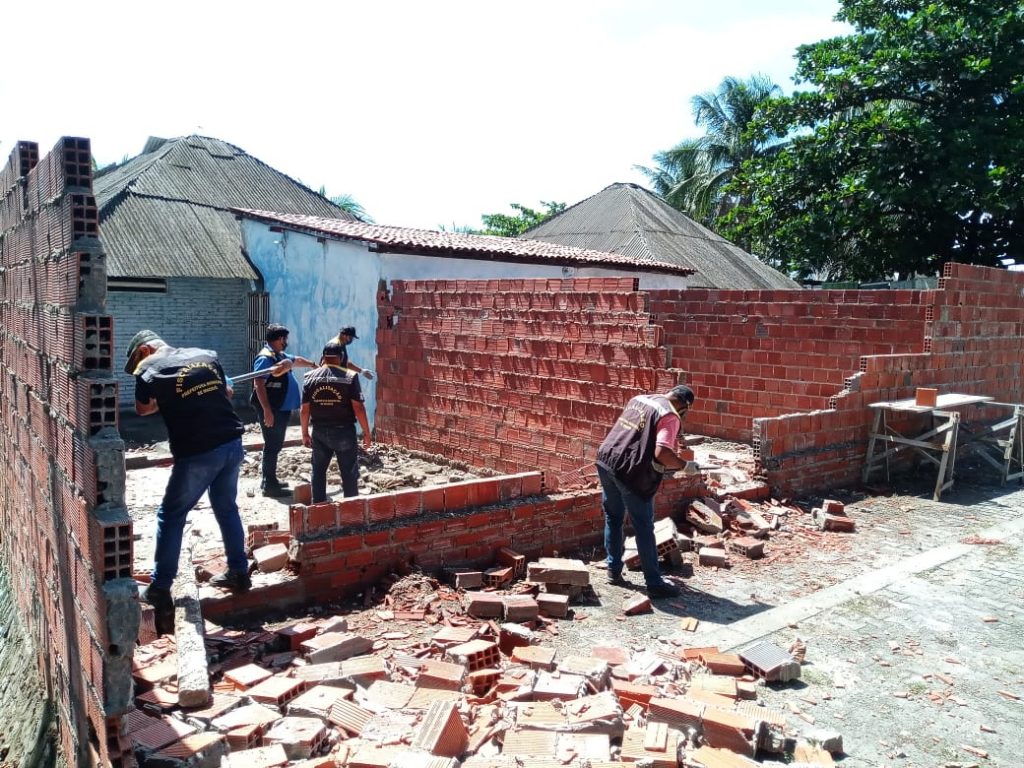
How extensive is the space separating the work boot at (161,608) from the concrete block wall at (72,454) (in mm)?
535

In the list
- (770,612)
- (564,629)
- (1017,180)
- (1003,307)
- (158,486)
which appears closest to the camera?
(564,629)

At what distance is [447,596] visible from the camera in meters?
5.43

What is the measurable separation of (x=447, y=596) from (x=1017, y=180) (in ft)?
51.2

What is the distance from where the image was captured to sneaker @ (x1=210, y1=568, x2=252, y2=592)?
509cm

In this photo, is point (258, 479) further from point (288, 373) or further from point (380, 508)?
point (380, 508)

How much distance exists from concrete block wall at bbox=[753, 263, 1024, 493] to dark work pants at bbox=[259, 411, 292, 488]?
4768mm

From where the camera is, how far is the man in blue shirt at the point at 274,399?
821cm

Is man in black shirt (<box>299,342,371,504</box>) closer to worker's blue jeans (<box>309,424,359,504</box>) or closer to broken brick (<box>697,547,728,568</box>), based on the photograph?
worker's blue jeans (<box>309,424,359,504</box>)

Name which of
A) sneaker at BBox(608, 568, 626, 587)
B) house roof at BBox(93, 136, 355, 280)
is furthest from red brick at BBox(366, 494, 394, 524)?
house roof at BBox(93, 136, 355, 280)

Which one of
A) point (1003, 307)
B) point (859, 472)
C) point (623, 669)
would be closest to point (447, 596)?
point (623, 669)

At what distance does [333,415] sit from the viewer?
22.7 ft

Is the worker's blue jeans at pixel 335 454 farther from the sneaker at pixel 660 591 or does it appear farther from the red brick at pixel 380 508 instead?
the sneaker at pixel 660 591

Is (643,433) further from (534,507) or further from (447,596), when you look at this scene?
(447,596)

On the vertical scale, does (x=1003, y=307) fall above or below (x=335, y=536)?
above
